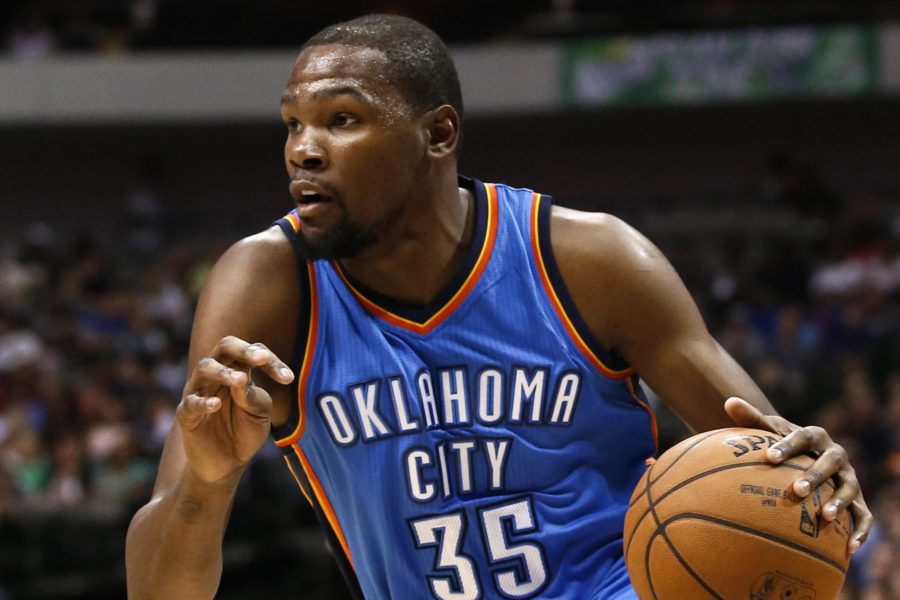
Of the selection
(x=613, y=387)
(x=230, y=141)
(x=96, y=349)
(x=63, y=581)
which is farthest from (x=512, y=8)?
(x=613, y=387)

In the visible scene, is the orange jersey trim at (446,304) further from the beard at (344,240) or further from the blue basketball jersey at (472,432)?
the beard at (344,240)

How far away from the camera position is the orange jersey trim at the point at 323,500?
138 inches

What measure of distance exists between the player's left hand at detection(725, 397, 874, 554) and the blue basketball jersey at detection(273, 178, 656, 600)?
43 centimetres

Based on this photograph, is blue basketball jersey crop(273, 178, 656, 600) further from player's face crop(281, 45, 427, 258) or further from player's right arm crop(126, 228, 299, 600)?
player's face crop(281, 45, 427, 258)

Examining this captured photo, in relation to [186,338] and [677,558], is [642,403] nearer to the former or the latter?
[677,558]

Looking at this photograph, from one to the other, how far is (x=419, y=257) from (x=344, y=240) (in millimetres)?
278

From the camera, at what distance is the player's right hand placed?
9.03ft

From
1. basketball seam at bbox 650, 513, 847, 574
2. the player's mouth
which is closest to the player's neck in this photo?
the player's mouth

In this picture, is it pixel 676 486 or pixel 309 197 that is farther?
pixel 309 197

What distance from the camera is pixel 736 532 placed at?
2861mm

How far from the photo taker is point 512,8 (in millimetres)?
16359

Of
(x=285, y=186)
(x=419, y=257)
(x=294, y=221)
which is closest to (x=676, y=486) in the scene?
(x=419, y=257)

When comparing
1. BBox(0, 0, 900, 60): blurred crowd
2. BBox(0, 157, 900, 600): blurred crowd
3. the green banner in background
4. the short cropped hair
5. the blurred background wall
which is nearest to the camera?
the short cropped hair

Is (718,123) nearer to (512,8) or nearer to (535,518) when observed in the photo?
(512,8)
